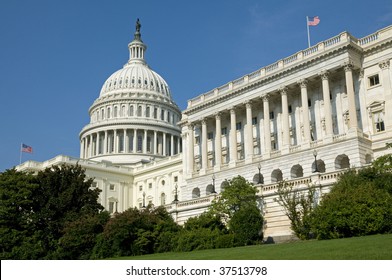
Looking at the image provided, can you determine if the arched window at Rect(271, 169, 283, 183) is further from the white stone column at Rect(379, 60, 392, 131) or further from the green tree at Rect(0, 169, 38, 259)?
the green tree at Rect(0, 169, 38, 259)

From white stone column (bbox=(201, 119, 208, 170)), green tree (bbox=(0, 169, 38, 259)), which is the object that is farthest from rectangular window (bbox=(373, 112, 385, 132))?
green tree (bbox=(0, 169, 38, 259))

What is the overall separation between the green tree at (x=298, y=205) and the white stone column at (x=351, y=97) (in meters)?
17.3

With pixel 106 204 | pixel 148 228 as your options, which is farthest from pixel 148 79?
pixel 148 228

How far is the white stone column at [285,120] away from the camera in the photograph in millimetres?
66062

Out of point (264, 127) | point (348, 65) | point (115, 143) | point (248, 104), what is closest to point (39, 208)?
point (264, 127)

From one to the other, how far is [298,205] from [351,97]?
21.7 metres

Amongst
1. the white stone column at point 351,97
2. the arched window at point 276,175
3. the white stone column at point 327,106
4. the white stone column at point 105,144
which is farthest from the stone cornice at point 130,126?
the white stone column at point 351,97

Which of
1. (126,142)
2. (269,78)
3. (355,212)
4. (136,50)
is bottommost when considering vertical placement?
(355,212)

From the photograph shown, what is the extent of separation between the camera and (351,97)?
6000 cm

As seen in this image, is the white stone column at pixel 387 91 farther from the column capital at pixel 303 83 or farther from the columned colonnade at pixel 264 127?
A: the column capital at pixel 303 83

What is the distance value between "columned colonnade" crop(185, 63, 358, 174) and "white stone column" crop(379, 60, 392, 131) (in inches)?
150

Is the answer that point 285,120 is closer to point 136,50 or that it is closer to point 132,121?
point 132,121

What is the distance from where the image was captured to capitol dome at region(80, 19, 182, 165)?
438ft

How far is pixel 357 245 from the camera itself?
25.2m
